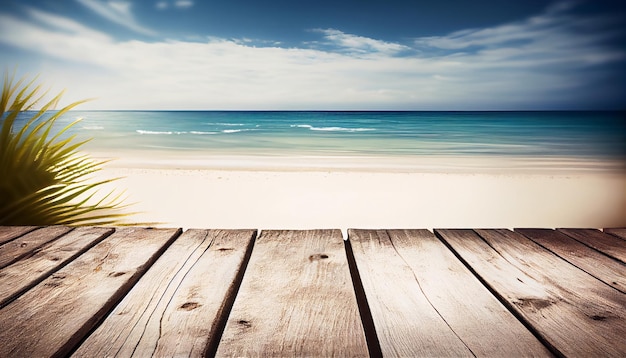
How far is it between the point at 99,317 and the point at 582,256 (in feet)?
3.66

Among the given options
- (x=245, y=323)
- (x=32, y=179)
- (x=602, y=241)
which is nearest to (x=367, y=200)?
(x=32, y=179)

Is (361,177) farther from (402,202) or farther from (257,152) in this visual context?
(257,152)

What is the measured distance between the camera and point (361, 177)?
→ 777 cm

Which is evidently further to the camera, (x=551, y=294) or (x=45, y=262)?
(x=45, y=262)

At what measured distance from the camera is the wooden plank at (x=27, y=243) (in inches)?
47.1

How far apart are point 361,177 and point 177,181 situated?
278 cm

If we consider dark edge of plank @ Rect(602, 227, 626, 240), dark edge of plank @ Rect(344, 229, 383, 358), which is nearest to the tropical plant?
dark edge of plank @ Rect(344, 229, 383, 358)

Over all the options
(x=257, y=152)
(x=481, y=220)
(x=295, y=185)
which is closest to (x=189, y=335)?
(x=481, y=220)

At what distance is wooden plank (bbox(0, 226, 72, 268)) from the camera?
120cm

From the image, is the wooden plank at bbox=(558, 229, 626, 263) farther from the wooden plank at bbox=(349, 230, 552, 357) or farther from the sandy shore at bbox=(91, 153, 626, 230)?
the sandy shore at bbox=(91, 153, 626, 230)

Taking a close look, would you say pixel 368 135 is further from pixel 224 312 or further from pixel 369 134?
pixel 224 312

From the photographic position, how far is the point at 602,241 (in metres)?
1.40

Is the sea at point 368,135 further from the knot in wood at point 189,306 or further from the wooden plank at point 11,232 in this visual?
the knot in wood at point 189,306

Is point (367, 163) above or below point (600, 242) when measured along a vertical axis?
below
